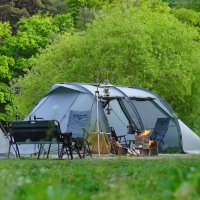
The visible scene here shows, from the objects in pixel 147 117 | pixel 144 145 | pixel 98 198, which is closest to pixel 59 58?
pixel 147 117

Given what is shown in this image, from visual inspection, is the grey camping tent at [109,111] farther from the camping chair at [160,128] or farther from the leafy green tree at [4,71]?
the leafy green tree at [4,71]

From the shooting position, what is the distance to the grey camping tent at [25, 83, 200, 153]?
52.3 feet

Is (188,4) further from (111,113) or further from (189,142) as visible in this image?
(189,142)

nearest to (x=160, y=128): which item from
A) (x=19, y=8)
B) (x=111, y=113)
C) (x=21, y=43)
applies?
(x=111, y=113)

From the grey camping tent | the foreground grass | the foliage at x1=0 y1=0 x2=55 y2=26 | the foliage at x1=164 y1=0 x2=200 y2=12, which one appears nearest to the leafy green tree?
the foliage at x1=0 y1=0 x2=55 y2=26

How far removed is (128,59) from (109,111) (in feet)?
27.3

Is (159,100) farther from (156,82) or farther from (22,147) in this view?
(156,82)

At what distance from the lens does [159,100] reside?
57.4ft

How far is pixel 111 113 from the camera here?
18156mm

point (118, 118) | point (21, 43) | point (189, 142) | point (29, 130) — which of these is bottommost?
point (189, 142)

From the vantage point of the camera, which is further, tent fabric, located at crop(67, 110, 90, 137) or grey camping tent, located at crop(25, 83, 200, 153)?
grey camping tent, located at crop(25, 83, 200, 153)

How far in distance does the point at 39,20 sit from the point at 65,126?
2324cm

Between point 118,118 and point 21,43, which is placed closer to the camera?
point 118,118

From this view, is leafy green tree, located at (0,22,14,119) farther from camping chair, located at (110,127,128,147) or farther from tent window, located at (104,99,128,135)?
camping chair, located at (110,127,128,147)
